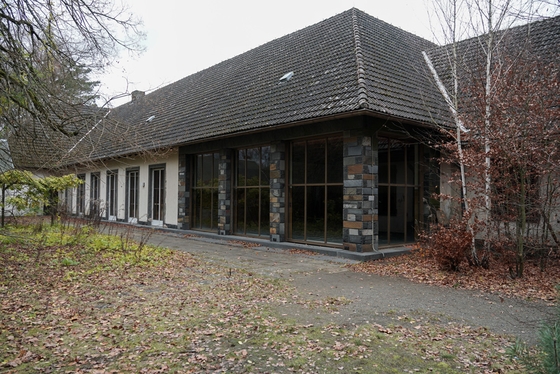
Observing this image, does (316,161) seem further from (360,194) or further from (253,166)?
(253,166)

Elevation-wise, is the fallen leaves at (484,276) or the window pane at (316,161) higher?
the window pane at (316,161)

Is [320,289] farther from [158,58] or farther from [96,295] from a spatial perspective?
[158,58]

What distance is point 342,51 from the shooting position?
13141 millimetres

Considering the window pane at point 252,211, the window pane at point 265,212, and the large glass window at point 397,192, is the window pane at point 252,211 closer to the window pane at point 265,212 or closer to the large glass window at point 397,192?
the window pane at point 265,212

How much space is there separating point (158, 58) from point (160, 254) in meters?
4.58

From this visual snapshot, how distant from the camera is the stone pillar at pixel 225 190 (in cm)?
1505

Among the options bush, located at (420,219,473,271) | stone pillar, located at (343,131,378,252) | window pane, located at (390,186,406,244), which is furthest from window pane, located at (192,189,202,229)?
bush, located at (420,219,473,271)

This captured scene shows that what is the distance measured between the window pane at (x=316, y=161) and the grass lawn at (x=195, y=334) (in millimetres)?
5029

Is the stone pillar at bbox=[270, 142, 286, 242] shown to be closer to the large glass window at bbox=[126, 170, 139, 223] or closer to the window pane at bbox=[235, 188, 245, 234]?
the window pane at bbox=[235, 188, 245, 234]

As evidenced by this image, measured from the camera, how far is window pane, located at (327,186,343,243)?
11.6 metres

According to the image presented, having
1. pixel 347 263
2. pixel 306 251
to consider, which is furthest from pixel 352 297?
pixel 306 251

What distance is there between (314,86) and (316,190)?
302 cm

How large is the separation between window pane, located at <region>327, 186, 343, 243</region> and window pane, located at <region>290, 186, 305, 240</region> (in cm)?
95

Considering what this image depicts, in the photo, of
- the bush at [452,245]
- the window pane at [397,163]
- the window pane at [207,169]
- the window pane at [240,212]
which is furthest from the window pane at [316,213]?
the window pane at [207,169]
